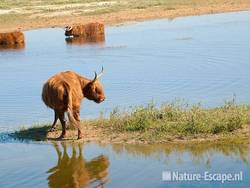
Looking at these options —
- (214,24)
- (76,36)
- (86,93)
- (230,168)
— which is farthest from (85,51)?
(230,168)

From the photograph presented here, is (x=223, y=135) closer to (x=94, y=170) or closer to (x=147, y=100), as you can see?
(x=94, y=170)

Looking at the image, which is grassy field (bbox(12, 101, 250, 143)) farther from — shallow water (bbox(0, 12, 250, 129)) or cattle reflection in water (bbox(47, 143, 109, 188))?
shallow water (bbox(0, 12, 250, 129))

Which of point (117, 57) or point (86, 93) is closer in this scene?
point (86, 93)

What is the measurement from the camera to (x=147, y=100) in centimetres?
1441

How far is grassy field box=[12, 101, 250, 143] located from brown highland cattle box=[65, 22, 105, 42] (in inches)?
734

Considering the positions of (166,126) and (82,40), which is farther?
(82,40)

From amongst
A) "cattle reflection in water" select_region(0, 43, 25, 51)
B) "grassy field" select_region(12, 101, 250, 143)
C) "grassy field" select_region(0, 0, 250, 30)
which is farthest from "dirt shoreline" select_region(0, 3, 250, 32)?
"grassy field" select_region(12, 101, 250, 143)

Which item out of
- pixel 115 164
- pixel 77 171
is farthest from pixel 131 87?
pixel 77 171

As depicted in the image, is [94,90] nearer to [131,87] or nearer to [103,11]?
[131,87]

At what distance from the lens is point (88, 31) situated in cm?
3162

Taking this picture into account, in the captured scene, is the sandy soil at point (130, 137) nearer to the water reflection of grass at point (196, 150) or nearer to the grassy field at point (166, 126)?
the grassy field at point (166, 126)

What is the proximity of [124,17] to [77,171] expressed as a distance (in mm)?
30632

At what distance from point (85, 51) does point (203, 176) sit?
17.0 metres

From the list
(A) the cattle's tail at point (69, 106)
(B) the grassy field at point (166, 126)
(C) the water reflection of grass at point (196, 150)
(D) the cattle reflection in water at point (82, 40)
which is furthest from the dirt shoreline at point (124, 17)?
(C) the water reflection of grass at point (196, 150)
